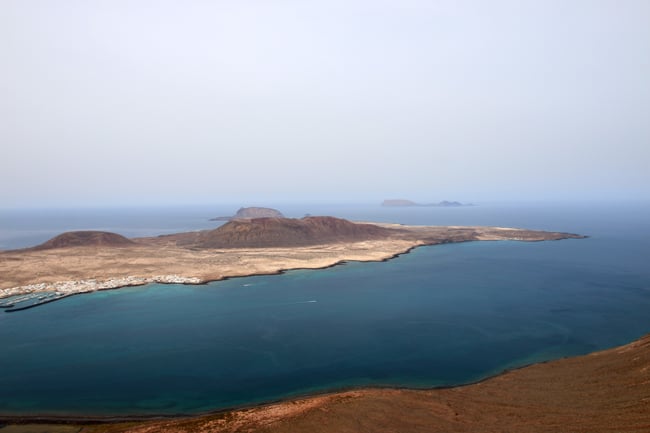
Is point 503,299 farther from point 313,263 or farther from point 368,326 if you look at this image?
point 313,263

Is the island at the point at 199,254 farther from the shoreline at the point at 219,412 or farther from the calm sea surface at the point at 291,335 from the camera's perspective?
the shoreline at the point at 219,412

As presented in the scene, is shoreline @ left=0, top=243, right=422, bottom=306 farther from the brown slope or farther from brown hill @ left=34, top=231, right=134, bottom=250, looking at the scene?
the brown slope

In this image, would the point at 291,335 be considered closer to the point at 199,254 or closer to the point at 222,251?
the point at 199,254

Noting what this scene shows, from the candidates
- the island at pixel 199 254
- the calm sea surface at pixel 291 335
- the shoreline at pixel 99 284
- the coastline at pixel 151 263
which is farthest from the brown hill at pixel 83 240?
the calm sea surface at pixel 291 335

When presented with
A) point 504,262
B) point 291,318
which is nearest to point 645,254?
point 504,262

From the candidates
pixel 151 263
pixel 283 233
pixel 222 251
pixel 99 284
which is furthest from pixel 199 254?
pixel 283 233
